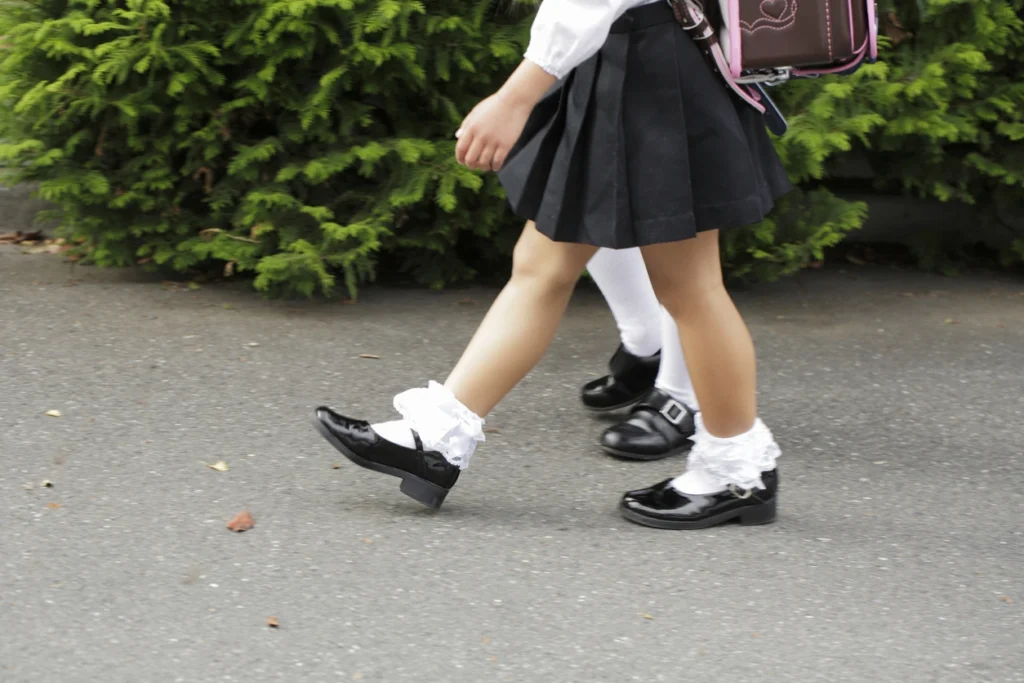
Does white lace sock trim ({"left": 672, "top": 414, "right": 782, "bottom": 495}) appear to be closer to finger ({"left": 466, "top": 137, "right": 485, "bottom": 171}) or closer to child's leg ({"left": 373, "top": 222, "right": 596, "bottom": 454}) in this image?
child's leg ({"left": 373, "top": 222, "right": 596, "bottom": 454})

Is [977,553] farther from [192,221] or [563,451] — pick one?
[192,221]

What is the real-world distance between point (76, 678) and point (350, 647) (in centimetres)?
48

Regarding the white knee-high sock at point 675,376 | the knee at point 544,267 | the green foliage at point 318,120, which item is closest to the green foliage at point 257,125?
the green foliage at point 318,120

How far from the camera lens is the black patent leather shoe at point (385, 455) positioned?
275cm

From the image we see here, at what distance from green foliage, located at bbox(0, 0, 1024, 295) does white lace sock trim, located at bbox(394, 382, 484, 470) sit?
1.63m

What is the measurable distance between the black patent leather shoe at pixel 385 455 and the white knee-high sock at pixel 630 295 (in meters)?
0.84

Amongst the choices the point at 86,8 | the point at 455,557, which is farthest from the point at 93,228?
the point at 455,557

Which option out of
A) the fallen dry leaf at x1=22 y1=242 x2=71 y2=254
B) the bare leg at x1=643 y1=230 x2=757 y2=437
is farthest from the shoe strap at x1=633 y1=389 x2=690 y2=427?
the fallen dry leaf at x1=22 y1=242 x2=71 y2=254

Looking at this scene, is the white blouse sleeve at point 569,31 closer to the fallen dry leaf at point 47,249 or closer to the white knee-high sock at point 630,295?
the white knee-high sock at point 630,295

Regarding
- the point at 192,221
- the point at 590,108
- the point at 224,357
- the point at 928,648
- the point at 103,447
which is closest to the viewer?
the point at 928,648

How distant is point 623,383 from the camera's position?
3555mm

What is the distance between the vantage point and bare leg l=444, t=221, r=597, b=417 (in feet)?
8.99

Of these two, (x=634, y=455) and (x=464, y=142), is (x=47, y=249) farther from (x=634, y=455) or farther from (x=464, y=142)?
(x=464, y=142)

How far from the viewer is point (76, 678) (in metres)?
2.17
